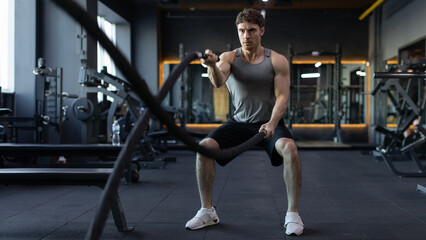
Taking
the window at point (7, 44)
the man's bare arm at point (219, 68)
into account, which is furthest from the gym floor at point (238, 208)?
the window at point (7, 44)

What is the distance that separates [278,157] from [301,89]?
772cm

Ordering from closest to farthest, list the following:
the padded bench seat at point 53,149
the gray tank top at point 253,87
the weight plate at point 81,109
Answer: the gray tank top at point 253,87, the padded bench seat at point 53,149, the weight plate at point 81,109

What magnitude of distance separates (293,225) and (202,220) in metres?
0.49

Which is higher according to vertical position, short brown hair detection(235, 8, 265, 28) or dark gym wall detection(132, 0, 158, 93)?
dark gym wall detection(132, 0, 158, 93)

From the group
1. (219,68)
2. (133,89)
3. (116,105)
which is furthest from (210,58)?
(116,105)

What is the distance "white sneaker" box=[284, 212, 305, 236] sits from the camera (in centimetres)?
206

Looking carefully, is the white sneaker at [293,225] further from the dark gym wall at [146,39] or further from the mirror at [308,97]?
the dark gym wall at [146,39]

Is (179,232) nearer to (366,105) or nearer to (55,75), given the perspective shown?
(55,75)

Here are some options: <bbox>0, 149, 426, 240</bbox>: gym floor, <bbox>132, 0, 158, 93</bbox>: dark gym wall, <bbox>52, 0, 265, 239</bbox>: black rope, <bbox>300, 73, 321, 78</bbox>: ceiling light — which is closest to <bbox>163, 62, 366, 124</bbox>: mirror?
<bbox>300, 73, 321, 78</bbox>: ceiling light

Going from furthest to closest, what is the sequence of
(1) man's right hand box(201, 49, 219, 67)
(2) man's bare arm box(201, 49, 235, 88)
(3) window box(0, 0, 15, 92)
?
1. (3) window box(0, 0, 15, 92)
2. (2) man's bare arm box(201, 49, 235, 88)
3. (1) man's right hand box(201, 49, 219, 67)

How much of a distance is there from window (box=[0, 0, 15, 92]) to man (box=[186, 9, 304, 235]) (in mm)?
4202

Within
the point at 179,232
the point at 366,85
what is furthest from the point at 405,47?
the point at 179,232

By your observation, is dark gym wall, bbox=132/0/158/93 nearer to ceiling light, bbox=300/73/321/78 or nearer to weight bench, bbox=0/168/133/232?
ceiling light, bbox=300/73/321/78

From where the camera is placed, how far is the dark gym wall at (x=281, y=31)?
381 inches
